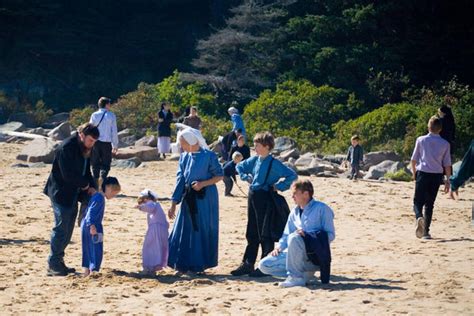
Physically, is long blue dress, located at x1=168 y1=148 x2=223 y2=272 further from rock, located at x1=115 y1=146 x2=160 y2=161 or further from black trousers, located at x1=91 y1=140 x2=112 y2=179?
rock, located at x1=115 y1=146 x2=160 y2=161

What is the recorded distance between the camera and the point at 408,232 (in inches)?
592

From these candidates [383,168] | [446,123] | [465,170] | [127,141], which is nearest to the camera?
[465,170]

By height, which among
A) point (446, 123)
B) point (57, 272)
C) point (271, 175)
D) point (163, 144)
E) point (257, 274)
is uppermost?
point (446, 123)

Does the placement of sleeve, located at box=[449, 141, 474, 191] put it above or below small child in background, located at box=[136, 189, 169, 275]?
above

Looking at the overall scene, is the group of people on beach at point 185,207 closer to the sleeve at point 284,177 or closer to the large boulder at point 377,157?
the sleeve at point 284,177

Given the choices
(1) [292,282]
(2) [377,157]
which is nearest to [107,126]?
(1) [292,282]

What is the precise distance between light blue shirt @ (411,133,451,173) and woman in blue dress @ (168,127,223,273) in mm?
3500

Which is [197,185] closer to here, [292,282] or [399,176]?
[292,282]

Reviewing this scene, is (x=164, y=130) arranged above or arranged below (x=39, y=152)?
above

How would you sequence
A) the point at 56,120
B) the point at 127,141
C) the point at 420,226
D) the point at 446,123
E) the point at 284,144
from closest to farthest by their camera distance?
the point at 420,226 → the point at 446,123 → the point at 284,144 → the point at 127,141 → the point at 56,120

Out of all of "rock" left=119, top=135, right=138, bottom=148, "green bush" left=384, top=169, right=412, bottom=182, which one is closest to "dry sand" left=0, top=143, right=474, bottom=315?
"green bush" left=384, top=169, right=412, bottom=182

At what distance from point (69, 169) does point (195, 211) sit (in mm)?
1428

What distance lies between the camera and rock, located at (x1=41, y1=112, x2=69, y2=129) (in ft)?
125

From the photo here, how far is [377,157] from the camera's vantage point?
86.4 ft
